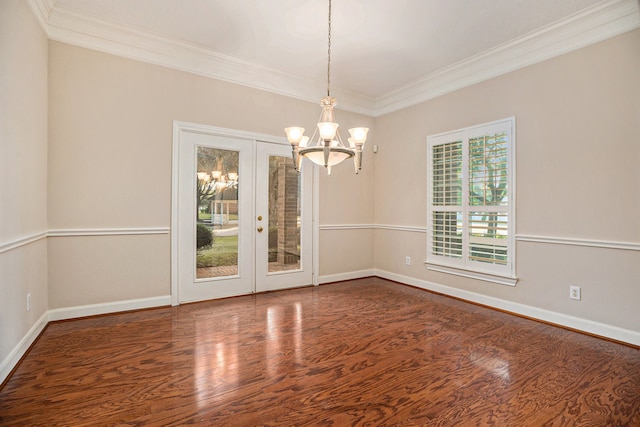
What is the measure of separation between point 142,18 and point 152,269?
101 inches

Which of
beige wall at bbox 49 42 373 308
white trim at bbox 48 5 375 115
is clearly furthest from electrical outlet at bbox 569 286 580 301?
beige wall at bbox 49 42 373 308

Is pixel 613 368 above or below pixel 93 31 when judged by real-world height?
below

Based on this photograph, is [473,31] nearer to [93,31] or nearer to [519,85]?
[519,85]

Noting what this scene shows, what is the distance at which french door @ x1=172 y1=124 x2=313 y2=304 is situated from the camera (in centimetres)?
388

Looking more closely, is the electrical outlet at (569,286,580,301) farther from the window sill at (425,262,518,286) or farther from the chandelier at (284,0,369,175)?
the chandelier at (284,0,369,175)

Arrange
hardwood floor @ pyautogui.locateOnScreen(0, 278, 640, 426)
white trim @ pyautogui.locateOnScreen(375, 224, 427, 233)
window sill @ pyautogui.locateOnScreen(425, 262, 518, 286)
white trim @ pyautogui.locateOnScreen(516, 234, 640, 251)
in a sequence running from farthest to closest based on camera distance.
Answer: white trim @ pyautogui.locateOnScreen(375, 224, 427, 233)
window sill @ pyautogui.locateOnScreen(425, 262, 518, 286)
white trim @ pyautogui.locateOnScreen(516, 234, 640, 251)
hardwood floor @ pyautogui.locateOnScreen(0, 278, 640, 426)

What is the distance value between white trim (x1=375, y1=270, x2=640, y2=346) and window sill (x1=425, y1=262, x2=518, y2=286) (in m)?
0.20

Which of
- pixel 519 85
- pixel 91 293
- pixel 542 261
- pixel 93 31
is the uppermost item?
pixel 93 31

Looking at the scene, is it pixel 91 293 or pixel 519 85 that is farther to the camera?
pixel 519 85

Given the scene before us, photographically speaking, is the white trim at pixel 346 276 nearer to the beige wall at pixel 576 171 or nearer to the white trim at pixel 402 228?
the white trim at pixel 402 228

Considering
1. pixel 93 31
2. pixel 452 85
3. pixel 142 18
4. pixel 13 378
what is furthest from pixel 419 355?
pixel 93 31

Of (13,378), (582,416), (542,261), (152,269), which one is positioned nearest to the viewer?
(582,416)

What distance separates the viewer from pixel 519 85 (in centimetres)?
363

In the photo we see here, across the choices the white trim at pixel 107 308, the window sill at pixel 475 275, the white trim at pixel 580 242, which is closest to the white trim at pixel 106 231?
the white trim at pixel 107 308
